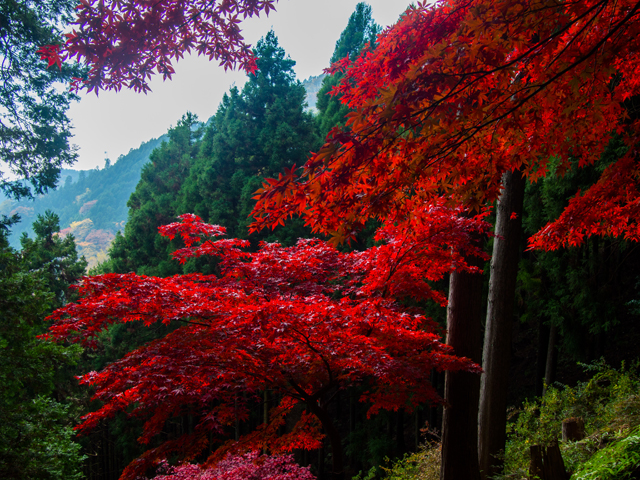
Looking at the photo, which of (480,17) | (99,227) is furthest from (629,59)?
(99,227)

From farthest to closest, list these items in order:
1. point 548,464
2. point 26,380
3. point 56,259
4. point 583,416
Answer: point 56,259
point 26,380
point 583,416
point 548,464

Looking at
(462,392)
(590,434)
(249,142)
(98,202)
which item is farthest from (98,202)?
(590,434)

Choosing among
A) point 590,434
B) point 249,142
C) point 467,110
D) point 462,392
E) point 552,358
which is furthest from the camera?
point 249,142

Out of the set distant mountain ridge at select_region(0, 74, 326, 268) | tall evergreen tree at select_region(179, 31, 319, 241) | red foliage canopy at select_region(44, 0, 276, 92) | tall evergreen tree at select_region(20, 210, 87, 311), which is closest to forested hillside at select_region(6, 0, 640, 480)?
red foliage canopy at select_region(44, 0, 276, 92)

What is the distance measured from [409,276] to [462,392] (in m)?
A: 1.45

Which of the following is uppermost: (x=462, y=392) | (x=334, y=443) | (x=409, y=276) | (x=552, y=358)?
(x=409, y=276)

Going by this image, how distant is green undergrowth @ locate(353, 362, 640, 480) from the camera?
196 centimetres

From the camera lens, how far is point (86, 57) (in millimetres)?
2062

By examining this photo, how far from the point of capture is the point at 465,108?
1666 millimetres

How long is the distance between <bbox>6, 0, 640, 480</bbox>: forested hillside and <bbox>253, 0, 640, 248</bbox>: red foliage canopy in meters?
0.01

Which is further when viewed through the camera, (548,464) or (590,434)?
(590,434)

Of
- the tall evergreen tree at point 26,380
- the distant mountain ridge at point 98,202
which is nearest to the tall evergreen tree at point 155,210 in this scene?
the tall evergreen tree at point 26,380

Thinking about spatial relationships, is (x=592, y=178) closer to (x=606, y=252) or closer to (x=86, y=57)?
(x=606, y=252)

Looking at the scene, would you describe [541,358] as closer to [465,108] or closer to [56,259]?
[465,108]
